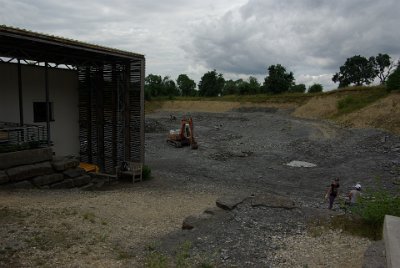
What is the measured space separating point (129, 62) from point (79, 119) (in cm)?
429

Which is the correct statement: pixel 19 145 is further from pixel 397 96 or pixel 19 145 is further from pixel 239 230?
pixel 397 96

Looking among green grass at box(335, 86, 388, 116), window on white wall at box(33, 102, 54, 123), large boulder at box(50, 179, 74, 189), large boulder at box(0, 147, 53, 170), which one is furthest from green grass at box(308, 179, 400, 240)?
green grass at box(335, 86, 388, 116)

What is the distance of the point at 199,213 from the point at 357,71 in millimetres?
76420

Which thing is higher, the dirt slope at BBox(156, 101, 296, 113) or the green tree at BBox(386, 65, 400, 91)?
the green tree at BBox(386, 65, 400, 91)

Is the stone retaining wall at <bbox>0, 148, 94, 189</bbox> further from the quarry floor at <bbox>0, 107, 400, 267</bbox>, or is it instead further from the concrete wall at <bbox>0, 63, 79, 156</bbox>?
the concrete wall at <bbox>0, 63, 79, 156</bbox>

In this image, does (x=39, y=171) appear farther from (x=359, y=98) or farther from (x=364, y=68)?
(x=364, y=68)

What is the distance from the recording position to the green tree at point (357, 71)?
250 ft

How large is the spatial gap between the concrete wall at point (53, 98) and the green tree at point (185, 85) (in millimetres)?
78899

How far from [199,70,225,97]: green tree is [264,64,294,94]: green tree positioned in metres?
17.6

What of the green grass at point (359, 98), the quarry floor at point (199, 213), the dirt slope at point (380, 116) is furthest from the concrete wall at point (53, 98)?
the green grass at point (359, 98)

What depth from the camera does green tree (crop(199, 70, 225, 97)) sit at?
8506 cm

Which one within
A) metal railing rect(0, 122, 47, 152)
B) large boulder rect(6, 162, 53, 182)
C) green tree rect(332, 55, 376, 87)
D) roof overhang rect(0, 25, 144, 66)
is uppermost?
green tree rect(332, 55, 376, 87)

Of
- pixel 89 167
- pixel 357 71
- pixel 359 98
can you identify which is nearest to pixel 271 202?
pixel 89 167

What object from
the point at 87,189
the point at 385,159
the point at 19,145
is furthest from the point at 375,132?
the point at 19,145
